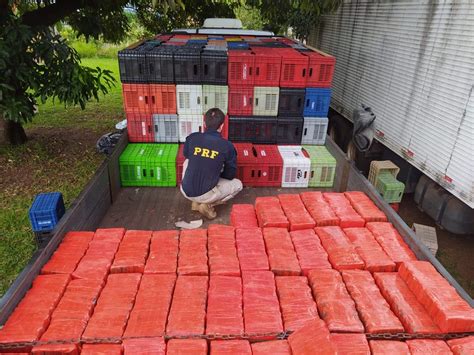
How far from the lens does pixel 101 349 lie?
9.41 feet

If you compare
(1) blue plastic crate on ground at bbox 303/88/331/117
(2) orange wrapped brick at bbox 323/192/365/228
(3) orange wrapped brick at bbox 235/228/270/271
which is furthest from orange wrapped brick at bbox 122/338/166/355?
(1) blue plastic crate on ground at bbox 303/88/331/117

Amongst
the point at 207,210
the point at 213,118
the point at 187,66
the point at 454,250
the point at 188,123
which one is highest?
the point at 187,66

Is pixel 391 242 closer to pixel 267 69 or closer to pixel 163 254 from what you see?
pixel 163 254

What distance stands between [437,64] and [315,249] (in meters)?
4.16

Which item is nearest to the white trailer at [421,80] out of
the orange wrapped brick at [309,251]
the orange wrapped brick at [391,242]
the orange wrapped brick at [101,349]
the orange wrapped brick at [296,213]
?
the orange wrapped brick at [391,242]

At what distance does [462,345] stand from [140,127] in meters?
5.79

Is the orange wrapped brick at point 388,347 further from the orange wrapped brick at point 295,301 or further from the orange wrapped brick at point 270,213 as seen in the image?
the orange wrapped brick at point 270,213

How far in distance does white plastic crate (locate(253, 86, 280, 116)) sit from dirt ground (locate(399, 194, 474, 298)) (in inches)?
136

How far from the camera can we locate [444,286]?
3.42 metres

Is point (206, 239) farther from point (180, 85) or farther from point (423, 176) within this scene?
point (423, 176)

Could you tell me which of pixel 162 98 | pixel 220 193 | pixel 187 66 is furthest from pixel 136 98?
pixel 220 193

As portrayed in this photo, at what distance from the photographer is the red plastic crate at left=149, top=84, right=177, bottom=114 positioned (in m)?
6.65

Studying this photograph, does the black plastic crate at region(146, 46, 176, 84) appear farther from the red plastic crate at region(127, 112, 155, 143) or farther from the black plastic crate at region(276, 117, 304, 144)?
the black plastic crate at region(276, 117, 304, 144)

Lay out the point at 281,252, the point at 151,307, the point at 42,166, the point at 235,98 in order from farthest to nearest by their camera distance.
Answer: the point at 42,166
the point at 235,98
the point at 281,252
the point at 151,307
